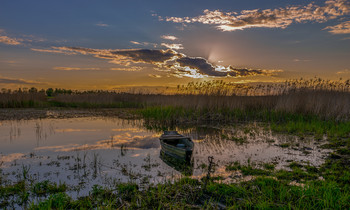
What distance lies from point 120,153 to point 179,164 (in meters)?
2.67

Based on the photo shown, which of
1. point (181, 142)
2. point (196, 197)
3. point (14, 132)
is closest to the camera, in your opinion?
point (196, 197)

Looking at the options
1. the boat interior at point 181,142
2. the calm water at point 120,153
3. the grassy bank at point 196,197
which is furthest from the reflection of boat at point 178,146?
the grassy bank at point 196,197

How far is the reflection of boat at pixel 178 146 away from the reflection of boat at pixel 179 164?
0.41ft

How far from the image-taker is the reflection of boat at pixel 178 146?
724 cm

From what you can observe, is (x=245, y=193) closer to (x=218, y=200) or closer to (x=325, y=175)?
(x=218, y=200)

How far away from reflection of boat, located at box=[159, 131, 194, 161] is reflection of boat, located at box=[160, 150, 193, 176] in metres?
0.12

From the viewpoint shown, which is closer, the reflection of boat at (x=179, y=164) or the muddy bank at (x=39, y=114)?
the reflection of boat at (x=179, y=164)

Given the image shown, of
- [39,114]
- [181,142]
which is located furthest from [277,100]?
[39,114]

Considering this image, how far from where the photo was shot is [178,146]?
333 inches

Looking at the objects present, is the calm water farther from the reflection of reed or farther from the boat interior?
the boat interior

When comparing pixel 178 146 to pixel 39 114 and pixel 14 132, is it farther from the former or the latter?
pixel 39 114

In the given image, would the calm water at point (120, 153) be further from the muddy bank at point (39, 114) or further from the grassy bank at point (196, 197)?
the muddy bank at point (39, 114)

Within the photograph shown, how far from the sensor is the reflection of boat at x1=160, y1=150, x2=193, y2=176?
660 centimetres

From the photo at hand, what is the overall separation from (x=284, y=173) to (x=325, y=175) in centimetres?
102
